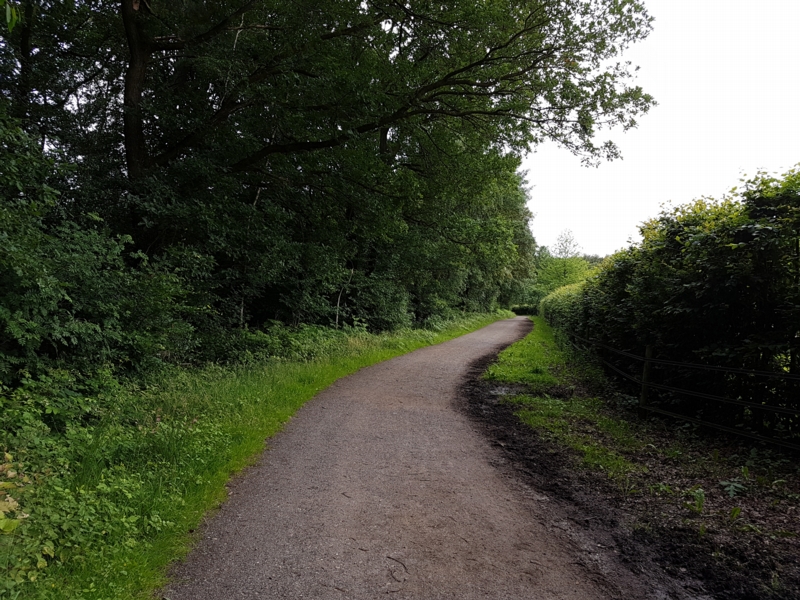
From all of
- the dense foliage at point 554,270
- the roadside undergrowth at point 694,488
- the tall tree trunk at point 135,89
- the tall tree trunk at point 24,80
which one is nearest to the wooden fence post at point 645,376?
the roadside undergrowth at point 694,488

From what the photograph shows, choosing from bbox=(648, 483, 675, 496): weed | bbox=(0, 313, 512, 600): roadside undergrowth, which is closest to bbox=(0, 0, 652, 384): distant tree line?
bbox=(0, 313, 512, 600): roadside undergrowth

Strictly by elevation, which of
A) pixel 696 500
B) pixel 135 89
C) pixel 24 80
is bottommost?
pixel 696 500

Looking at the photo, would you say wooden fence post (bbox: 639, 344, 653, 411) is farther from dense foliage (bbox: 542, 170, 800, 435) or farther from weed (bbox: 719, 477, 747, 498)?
weed (bbox: 719, 477, 747, 498)

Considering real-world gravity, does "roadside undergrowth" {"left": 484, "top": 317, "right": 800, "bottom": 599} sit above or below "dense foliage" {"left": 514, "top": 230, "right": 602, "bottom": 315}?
below

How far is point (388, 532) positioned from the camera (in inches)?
142

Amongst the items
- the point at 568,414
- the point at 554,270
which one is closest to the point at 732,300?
the point at 568,414

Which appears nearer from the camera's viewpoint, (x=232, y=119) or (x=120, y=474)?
(x=120, y=474)

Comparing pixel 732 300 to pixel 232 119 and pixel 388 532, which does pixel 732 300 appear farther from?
pixel 232 119

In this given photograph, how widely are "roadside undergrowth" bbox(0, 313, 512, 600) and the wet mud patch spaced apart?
10.5 ft

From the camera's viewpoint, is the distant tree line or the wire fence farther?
the distant tree line

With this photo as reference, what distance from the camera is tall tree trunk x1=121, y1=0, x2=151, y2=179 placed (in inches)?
391

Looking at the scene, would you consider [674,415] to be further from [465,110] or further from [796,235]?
[465,110]

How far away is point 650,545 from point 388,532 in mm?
2117

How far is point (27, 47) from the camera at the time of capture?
32.6 feet
